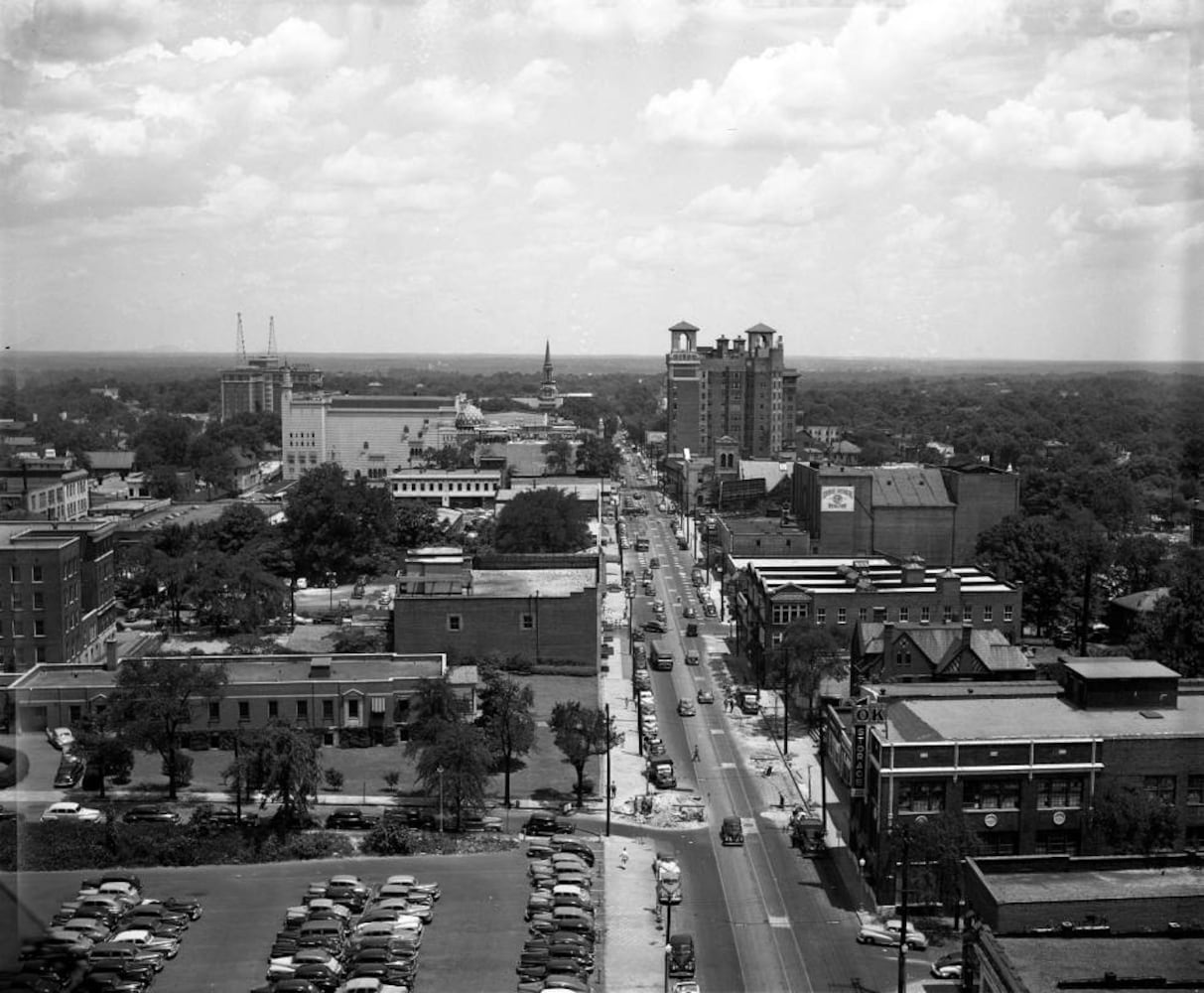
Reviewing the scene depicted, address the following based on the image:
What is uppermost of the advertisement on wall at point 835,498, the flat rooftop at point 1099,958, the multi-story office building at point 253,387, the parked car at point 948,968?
the multi-story office building at point 253,387

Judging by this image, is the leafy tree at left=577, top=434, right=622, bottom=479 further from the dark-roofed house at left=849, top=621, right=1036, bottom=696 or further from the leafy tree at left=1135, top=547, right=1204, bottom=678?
the dark-roofed house at left=849, top=621, right=1036, bottom=696

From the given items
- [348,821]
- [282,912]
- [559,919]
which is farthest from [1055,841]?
[282,912]

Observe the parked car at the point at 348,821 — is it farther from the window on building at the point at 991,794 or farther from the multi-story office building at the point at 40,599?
the multi-story office building at the point at 40,599

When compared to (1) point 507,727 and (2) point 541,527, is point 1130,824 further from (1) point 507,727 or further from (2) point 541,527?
(2) point 541,527

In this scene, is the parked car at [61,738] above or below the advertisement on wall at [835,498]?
below

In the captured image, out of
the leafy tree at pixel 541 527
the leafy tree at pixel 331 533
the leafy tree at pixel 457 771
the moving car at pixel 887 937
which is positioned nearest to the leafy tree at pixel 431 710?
the leafy tree at pixel 457 771

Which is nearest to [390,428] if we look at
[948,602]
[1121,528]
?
[1121,528]

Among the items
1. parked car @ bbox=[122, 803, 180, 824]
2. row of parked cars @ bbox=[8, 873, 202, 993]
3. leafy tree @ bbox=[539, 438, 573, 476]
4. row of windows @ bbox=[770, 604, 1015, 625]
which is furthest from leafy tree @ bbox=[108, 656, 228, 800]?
leafy tree @ bbox=[539, 438, 573, 476]
